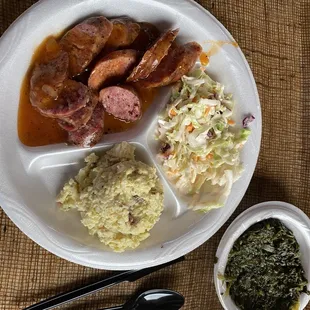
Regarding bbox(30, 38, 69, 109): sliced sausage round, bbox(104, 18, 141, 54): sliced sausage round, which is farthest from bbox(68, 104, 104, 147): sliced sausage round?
bbox(104, 18, 141, 54): sliced sausage round

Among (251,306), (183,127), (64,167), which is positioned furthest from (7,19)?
(251,306)

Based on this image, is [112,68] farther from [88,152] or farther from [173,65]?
[88,152]

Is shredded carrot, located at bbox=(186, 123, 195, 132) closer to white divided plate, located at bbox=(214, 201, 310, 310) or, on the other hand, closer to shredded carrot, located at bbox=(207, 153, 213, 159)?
shredded carrot, located at bbox=(207, 153, 213, 159)

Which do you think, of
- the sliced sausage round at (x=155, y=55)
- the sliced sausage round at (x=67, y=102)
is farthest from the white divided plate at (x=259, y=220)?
the sliced sausage round at (x=67, y=102)

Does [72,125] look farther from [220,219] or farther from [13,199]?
[220,219]

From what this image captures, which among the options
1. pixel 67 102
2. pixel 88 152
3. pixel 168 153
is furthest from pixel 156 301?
pixel 67 102

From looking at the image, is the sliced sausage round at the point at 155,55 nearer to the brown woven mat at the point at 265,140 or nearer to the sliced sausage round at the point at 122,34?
the sliced sausage round at the point at 122,34
